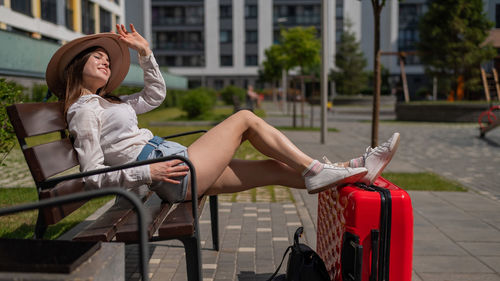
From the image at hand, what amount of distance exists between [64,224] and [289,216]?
223 centimetres

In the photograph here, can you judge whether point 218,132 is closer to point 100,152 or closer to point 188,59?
point 100,152

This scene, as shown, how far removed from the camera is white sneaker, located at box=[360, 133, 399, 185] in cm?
319

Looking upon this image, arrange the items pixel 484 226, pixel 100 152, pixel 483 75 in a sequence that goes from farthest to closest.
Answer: pixel 483 75, pixel 484 226, pixel 100 152

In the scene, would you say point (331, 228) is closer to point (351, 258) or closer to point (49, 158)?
point (351, 258)

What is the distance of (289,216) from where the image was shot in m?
5.54

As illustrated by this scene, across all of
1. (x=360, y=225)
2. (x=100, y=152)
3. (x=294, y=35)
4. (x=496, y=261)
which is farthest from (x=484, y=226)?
(x=294, y=35)

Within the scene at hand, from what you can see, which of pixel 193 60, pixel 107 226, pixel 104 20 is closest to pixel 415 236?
pixel 107 226

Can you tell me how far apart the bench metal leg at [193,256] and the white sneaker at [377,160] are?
108 centimetres

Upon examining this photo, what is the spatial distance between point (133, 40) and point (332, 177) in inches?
62.4

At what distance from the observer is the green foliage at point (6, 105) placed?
4.21m

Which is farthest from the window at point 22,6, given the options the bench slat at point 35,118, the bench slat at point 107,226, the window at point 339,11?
the window at point 339,11

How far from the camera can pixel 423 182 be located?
7.61 metres

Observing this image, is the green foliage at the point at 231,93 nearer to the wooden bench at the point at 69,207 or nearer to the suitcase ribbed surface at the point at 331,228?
the suitcase ribbed surface at the point at 331,228

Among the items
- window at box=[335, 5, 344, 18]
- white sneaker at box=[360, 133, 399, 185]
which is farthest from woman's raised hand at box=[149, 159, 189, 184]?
window at box=[335, 5, 344, 18]
